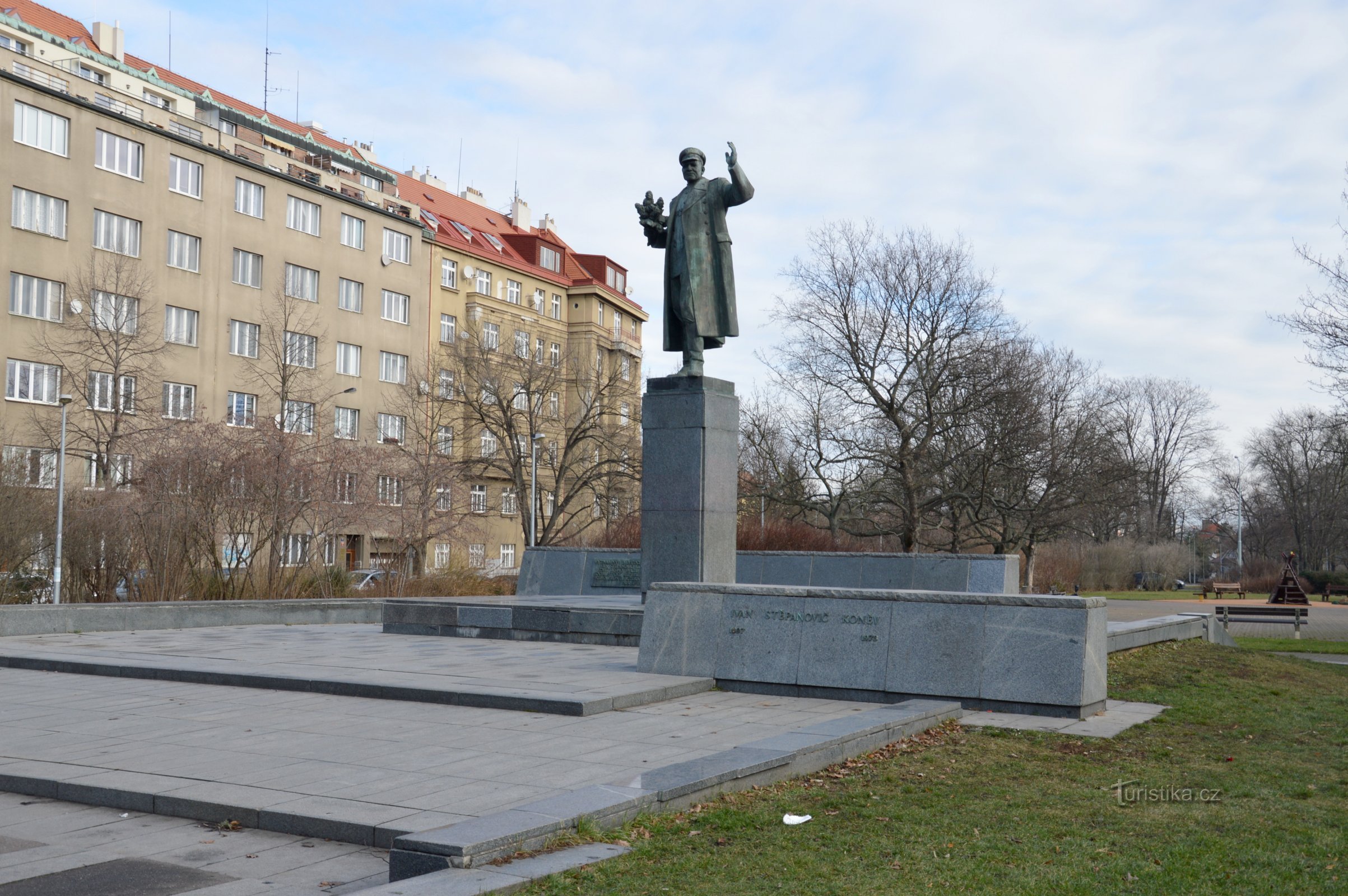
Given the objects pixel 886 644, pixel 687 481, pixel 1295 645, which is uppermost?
Answer: pixel 687 481

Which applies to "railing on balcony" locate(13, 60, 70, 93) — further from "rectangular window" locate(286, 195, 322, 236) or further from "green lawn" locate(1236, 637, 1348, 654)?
"green lawn" locate(1236, 637, 1348, 654)

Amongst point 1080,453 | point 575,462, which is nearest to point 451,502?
point 575,462

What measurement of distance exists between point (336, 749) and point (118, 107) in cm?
4154

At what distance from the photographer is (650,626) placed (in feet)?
38.9

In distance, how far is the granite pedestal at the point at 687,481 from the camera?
46.4 feet

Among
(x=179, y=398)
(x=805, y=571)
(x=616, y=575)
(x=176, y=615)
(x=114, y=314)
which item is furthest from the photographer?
(x=179, y=398)

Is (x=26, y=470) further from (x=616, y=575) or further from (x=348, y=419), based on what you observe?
(x=348, y=419)

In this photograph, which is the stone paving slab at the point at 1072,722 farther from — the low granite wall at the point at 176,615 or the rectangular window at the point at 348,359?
the rectangular window at the point at 348,359

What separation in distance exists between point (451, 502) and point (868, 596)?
29.7 meters

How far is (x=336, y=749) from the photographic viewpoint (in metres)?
8.09

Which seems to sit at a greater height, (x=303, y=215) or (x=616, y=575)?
(x=303, y=215)

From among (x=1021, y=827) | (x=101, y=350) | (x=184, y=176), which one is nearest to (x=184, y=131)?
(x=184, y=176)

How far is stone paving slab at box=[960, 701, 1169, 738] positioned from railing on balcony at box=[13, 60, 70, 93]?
4007 centimetres

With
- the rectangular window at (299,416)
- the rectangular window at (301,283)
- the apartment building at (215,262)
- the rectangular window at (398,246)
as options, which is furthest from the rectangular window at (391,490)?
the rectangular window at (398,246)
